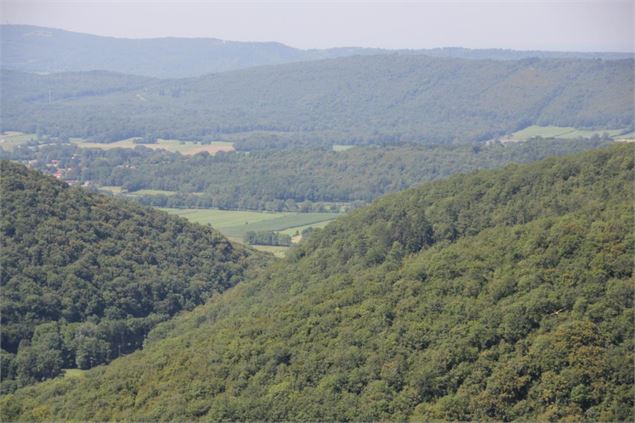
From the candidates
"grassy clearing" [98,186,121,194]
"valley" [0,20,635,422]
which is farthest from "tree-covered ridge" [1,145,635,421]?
"grassy clearing" [98,186,121,194]

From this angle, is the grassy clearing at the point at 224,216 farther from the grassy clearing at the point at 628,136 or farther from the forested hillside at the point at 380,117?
the grassy clearing at the point at 628,136

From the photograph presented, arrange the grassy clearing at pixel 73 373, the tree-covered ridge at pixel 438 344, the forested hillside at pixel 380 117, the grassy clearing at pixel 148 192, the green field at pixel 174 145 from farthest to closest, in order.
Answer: the forested hillside at pixel 380 117, the green field at pixel 174 145, the grassy clearing at pixel 148 192, the grassy clearing at pixel 73 373, the tree-covered ridge at pixel 438 344

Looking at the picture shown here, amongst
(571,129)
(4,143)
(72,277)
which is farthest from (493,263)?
(571,129)

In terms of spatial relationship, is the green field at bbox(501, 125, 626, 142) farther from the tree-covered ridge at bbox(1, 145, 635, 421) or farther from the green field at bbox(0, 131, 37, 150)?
the tree-covered ridge at bbox(1, 145, 635, 421)

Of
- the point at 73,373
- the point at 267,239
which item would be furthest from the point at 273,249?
the point at 73,373

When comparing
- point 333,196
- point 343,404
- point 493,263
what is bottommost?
point 333,196

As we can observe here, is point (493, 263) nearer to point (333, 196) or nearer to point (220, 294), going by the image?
point (220, 294)

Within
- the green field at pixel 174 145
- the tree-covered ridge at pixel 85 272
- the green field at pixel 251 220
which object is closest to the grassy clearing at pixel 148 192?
the green field at pixel 251 220
